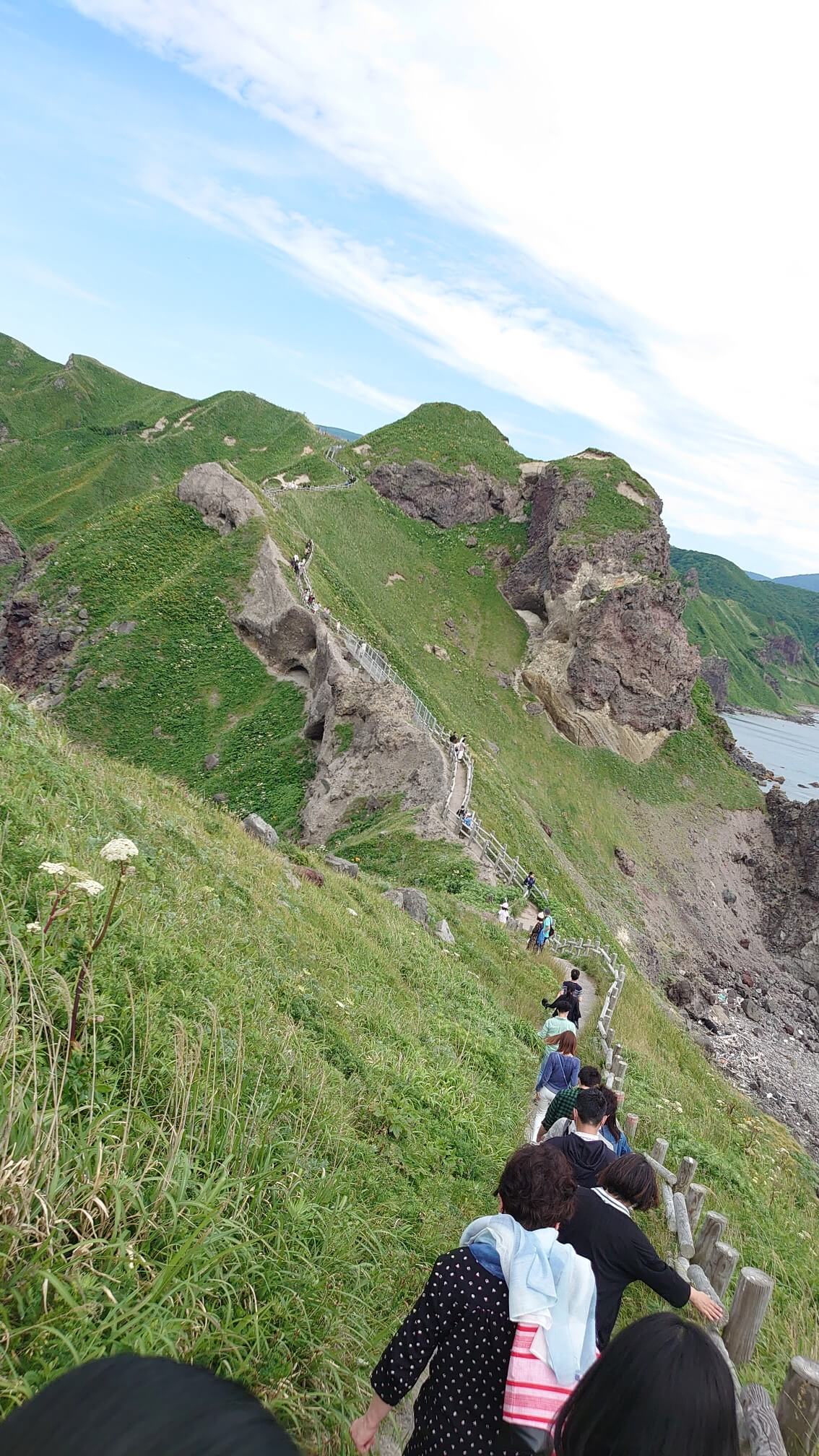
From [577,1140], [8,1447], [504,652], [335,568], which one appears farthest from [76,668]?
[8,1447]

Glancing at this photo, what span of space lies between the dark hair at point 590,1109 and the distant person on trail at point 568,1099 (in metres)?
1.43

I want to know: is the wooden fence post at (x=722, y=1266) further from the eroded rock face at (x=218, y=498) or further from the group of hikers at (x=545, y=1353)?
the eroded rock face at (x=218, y=498)

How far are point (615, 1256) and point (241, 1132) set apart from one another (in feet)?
6.82

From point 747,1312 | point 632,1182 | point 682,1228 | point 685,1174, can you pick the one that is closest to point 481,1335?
point 632,1182

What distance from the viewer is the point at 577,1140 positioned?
5.43m

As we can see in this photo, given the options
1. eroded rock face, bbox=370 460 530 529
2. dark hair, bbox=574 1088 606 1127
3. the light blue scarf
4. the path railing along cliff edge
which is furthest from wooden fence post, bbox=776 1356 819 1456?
eroded rock face, bbox=370 460 530 529

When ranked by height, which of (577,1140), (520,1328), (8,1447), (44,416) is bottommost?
(577,1140)

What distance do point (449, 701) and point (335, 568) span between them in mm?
12182

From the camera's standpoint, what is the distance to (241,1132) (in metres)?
4.23

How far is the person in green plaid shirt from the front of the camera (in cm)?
710

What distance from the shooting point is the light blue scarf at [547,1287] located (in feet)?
8.73

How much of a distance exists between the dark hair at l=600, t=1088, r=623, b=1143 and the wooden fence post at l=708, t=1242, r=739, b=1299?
1.10m

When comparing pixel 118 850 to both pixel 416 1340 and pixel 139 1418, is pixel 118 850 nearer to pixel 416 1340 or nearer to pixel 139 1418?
pixel 416 1340

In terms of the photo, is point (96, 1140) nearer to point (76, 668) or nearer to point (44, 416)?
point (76, 668)
